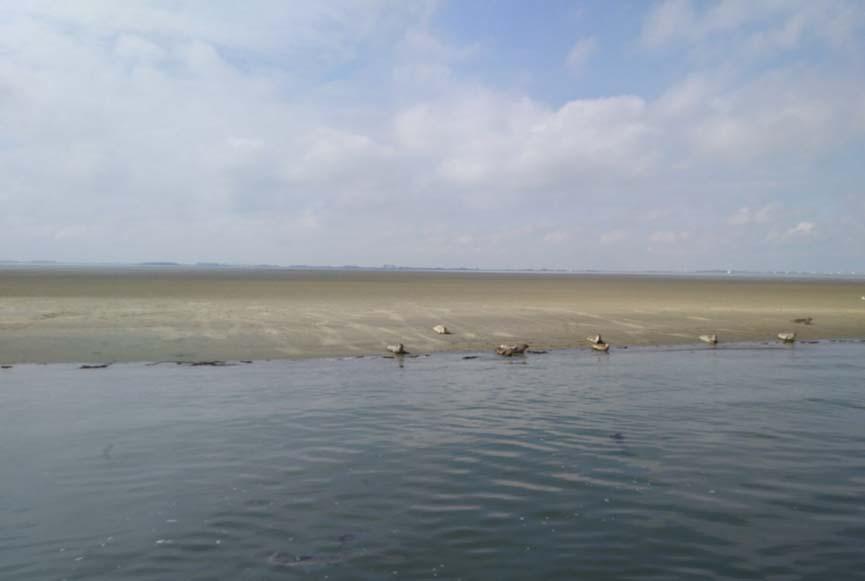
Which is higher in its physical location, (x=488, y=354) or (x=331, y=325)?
(x=331, y=325)

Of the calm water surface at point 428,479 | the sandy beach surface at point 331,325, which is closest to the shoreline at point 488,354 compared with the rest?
the sandy beach surface at point 331,325

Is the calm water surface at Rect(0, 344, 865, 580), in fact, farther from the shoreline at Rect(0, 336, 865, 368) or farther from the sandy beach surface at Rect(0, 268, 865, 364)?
the sandy beach surface at Rect(0, 268, 865, 364)

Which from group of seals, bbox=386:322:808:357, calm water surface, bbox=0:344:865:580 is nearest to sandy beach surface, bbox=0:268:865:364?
group of seals, bbox=386:322:808:357

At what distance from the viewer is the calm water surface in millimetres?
8328

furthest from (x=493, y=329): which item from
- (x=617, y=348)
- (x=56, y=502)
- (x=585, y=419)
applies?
(x=56, y=502)

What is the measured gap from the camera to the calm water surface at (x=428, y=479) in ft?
27.3

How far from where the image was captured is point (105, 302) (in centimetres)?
4372

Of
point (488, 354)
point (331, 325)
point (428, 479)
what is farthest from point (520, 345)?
point (428, 479)

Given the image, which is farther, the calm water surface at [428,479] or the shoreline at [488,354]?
the shoreline at [488,354]

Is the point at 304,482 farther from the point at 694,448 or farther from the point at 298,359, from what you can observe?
the point at 298,359

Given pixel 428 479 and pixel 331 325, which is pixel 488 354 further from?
A: pixel 428 479

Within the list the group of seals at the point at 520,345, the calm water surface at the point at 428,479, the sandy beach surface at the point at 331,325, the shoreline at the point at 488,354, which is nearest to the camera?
Result: the calm water surface at the point at 428,479

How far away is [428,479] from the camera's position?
37.0 feet

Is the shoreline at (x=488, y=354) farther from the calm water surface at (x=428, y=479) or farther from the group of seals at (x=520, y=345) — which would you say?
the calm water surface at (x=428, y=479)
